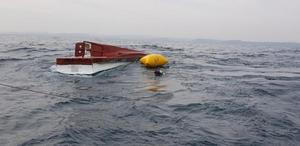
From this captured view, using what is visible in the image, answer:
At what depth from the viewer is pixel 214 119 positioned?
998cm

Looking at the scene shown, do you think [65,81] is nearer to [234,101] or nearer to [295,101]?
[234,101]

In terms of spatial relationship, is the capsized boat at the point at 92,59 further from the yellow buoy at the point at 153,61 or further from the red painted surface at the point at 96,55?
the yellow buoy at the point at 153,61

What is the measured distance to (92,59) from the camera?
56.4ft

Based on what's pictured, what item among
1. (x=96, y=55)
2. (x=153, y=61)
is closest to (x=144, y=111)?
(x=153, y=61)

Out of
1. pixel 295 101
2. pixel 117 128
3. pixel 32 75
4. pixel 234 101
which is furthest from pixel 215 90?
pixel 32 75

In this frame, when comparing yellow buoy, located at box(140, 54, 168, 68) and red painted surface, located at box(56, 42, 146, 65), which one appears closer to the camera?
red painted surface, located at box(56, 42, 146, 65)

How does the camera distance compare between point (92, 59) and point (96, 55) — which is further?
point (96, 55)

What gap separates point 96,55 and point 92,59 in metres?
3.56

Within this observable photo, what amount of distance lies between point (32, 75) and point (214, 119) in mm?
11465

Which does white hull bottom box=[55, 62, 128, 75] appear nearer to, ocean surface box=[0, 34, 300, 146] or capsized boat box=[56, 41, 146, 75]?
capsized boat box=[56, 41, 146, 75]

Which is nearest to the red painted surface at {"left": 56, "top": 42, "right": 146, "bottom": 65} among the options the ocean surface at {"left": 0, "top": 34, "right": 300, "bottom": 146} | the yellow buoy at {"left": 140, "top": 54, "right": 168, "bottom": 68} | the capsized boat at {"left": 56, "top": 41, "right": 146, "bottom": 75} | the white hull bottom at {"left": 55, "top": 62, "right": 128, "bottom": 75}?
the capsized boat at {"left": 56, "top": 41, "right": 146, "bottom": 75}

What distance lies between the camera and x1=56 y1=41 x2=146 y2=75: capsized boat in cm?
1697

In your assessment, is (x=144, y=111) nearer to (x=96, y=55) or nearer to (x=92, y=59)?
(x=92, y=59)

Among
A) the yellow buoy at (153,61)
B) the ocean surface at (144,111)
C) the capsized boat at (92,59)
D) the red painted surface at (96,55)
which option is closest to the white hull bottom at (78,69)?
the capsized boat at (92,59)
